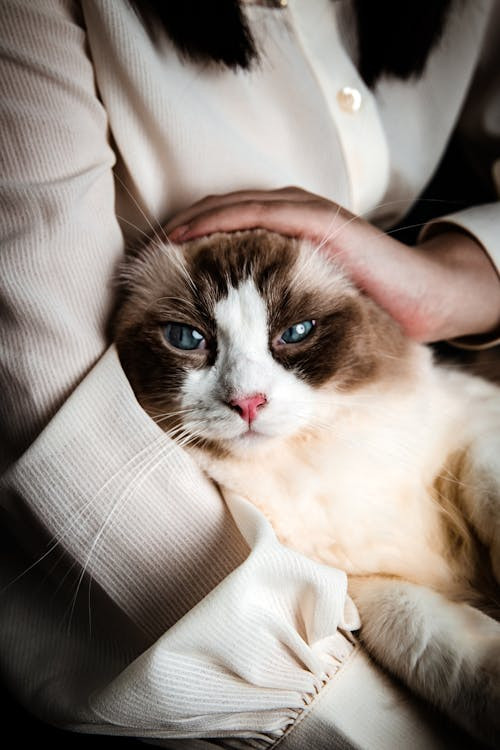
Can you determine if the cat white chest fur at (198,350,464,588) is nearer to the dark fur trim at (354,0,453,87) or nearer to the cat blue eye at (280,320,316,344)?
the cat blue eye at (280,320,316,344)

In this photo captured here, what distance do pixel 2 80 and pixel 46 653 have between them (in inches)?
28.9

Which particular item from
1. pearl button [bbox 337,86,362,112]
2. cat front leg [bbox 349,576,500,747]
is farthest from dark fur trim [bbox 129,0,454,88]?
cat front leg [bbox 349,576,500,747]

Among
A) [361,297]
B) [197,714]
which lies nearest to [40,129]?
[361,297]

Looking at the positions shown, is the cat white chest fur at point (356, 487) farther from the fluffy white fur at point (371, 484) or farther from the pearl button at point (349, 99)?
the pearl button at point (349, 99)

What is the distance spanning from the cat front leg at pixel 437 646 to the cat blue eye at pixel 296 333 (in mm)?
328

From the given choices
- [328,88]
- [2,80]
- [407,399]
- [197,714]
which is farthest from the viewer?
[328,88]

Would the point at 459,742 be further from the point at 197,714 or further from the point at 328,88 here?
the point at 328,88

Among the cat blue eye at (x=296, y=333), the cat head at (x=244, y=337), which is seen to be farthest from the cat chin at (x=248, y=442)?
the cat blue eye at (x=296, y=333)

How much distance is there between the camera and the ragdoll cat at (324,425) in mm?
694

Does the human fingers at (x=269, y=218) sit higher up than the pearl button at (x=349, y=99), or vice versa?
the pearl button at (x=349, y=99)

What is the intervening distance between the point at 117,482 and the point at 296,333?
30 cm

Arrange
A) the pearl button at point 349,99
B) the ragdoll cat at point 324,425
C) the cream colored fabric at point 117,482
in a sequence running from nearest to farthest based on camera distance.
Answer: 1. the cream colored fabric at point 117,482
2. the ragdoll cat at point 324,425
3. the pearl button at point 349,99

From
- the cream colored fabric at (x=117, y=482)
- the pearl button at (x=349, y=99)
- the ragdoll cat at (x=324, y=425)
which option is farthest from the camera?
the pearl button at (x=349, y=99)

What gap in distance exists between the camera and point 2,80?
0.69 metres
